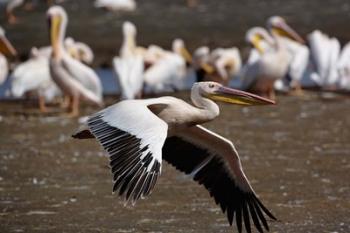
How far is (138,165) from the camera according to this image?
4.44 metres

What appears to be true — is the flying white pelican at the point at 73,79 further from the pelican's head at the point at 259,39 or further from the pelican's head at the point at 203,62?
the pelican's head at the point at 259,39

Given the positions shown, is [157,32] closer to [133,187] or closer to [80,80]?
[80,80]

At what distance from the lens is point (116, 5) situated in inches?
731

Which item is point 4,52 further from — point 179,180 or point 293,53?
point 179,180

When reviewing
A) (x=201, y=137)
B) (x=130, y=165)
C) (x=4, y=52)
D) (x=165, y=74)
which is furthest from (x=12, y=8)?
(x=130, y=165)

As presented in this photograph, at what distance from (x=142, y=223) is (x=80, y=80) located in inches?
194

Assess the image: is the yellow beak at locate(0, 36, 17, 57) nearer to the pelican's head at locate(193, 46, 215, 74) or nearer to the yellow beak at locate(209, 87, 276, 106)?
the pelican's head at locate(193, 46, 215, 74)

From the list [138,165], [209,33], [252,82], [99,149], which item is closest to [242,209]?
[138,165]

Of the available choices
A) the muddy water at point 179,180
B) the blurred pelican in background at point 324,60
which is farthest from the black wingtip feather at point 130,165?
the blurred pelican in background at point 324,60

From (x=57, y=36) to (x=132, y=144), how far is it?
6.54 meters

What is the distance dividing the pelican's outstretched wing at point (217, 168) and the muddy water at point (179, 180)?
0.23 meters

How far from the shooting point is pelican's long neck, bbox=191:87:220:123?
5.48m

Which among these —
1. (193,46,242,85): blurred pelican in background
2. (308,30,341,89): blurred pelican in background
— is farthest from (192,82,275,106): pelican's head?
(193,46,242,85): blurred pelican in background

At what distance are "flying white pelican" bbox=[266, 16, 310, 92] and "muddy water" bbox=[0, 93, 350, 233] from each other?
1826 millimetres
